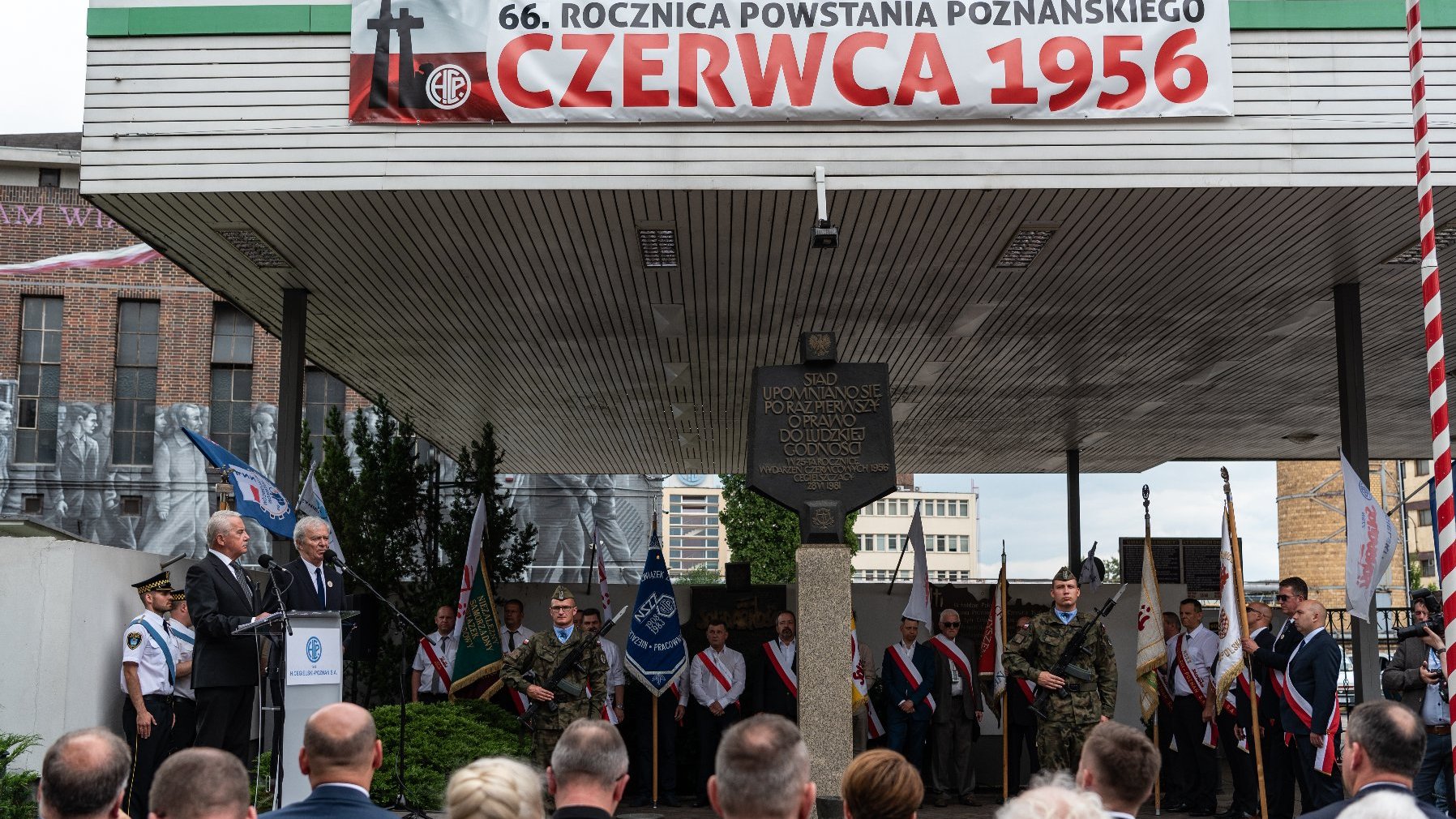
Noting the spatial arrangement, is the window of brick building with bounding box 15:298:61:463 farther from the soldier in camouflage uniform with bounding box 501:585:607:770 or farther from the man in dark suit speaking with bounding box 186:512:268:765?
the man in dark suit speaking with bounding box 186:512:268:765

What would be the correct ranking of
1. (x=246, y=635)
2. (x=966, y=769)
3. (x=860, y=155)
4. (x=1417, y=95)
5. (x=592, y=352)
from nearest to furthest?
(x=1417, y=95), (x=246, y=635), (x=860, y=155), (x=966, y=769), (x=592, y=352)

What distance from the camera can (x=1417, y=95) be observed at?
25.9 ft

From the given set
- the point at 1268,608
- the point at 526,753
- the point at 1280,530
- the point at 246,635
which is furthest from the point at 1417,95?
the point at 1280,530

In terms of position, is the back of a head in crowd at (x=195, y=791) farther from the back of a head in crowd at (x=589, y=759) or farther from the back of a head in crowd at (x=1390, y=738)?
the back of a head in crowd at (x=1390, y=738)

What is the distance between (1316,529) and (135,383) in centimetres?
4322

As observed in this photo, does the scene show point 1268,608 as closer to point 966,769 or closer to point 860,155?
point 966,769

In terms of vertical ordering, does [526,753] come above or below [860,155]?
below

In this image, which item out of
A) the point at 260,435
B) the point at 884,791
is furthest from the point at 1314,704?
the point at 260,435

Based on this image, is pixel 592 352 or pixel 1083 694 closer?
pixel 1083 694

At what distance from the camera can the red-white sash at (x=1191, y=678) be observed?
1383cm

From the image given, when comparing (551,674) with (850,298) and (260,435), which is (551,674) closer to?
(850,298)

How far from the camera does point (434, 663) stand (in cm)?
1412

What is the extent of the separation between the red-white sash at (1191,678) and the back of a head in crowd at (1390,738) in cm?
947

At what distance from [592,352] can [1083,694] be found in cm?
725
